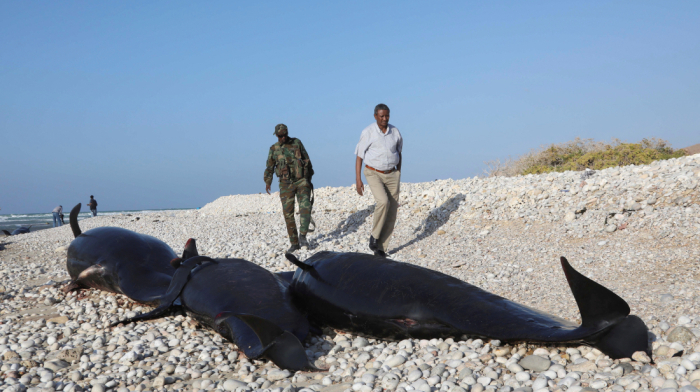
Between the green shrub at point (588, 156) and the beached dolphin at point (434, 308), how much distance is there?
17.0 m

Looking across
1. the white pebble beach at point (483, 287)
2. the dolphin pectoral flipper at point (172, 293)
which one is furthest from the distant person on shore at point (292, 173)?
the dolphin pectoral flipper at point (172, 293)

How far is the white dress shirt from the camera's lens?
7258 mm

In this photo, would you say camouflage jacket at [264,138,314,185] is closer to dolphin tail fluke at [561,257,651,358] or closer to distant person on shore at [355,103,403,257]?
distant person on shore at [355,103,403,257]

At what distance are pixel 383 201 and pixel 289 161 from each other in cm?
213

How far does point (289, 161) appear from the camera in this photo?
27.2 feet

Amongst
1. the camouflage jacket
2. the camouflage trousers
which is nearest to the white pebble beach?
the camouflage trousers

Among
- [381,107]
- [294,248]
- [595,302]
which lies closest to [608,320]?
[595,302]

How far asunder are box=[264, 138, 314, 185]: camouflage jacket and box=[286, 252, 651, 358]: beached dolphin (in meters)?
4.64

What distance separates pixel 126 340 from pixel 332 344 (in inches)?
64.0

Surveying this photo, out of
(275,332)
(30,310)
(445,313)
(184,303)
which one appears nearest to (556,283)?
(445,313)

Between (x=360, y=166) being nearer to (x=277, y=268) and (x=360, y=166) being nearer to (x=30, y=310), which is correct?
→ (x=277, y=268)

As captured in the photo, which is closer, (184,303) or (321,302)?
→ (321,302)

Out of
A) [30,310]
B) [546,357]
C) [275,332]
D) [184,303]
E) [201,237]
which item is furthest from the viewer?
[201,237]

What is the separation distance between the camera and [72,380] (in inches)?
110
